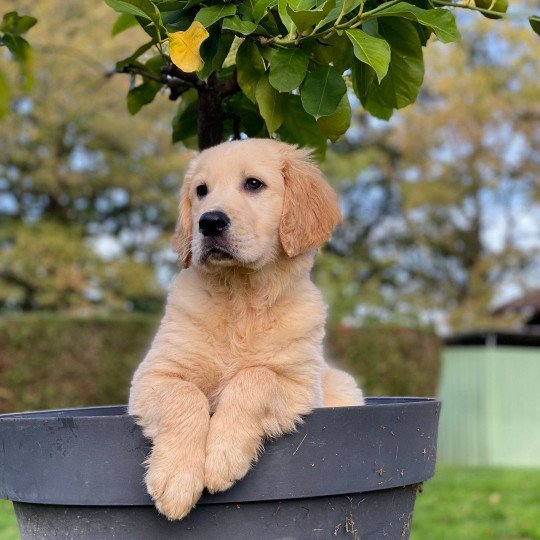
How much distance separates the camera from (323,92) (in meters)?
2.10

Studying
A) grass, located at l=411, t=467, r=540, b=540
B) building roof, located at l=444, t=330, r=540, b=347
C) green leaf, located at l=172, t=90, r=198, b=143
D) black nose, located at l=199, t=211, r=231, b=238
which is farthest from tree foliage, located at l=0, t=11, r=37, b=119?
building roof, located at l=444, t=330, r=540, b=347

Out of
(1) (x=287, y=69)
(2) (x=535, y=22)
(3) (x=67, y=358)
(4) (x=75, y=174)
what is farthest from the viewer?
(4) (x=75, y=174)

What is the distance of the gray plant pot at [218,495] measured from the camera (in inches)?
75.7

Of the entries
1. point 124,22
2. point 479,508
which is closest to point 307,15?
point 124,22

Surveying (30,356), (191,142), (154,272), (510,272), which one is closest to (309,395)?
(191,142)

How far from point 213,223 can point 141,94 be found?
0.89 meters

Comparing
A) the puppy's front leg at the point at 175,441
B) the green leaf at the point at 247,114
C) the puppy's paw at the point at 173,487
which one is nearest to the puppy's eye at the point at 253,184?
the green leaf at the point at 247,114

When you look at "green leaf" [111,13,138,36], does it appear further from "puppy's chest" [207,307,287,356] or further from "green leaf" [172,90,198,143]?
"puppy's chest" [207,307,287,356]

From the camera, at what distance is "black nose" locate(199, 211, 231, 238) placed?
2322 mm

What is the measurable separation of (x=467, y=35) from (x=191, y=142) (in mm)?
19827

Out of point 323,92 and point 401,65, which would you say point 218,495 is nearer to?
point 323,92

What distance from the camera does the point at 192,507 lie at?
188 cm

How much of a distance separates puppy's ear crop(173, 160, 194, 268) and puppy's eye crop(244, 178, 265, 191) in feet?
0.72

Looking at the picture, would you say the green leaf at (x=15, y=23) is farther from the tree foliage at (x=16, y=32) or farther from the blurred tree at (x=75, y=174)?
the blurred tree at (x=75, y=174)
